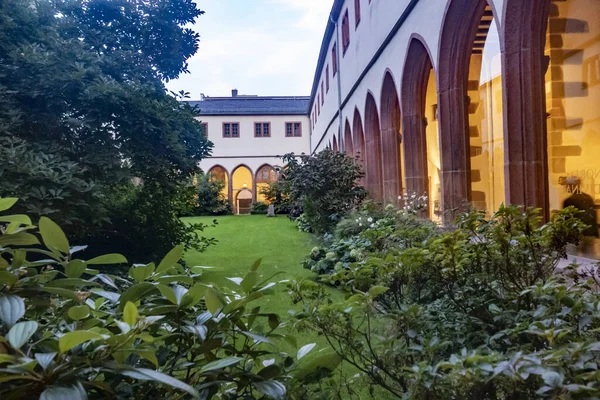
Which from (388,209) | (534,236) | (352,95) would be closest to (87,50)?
(388,209)

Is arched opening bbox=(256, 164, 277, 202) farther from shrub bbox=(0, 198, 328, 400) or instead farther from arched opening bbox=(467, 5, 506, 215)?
shrub bbox=(0, 198, 328, 400)

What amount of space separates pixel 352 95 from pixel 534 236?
43.9ft

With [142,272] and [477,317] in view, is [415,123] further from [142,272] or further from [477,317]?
[142,272]

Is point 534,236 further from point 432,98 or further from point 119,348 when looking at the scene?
point 432,98

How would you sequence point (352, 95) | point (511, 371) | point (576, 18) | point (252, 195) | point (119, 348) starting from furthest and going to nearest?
1. point (252, 195)
2. point (352, 95)
3. point (576, 18)
4. point (511, 371)
5. point (119, 348)

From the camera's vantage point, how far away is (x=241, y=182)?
3409cm

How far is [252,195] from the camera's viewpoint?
34156 mm

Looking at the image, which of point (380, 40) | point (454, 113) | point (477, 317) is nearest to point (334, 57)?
point (380, 40)

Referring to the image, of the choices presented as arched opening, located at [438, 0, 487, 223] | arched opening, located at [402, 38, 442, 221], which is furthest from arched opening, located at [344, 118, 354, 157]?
arched opening, located at [438, 0, 487, 223]

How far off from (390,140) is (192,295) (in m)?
10.3

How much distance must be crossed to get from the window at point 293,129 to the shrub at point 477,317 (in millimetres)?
32636

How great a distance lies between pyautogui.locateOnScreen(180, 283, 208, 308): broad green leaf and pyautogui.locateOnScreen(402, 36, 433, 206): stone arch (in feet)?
26.8

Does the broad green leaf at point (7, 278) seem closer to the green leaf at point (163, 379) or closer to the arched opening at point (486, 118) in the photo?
the green leaf at point (163, 379)

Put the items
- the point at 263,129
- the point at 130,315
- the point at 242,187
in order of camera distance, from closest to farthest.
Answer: the point at 130,315, the point at 263,129, the point at 242,187
